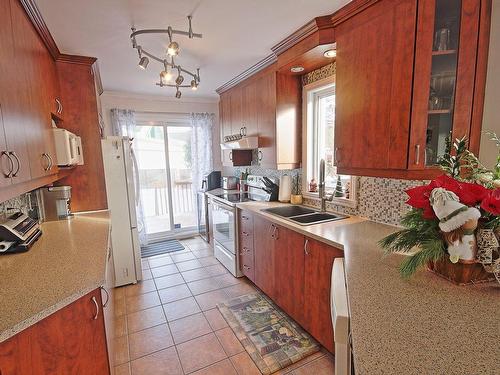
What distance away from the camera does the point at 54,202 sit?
93.7 inches

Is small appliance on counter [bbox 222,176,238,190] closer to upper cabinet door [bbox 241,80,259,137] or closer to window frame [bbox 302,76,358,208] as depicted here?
upper cabinet door [bbox 241,80,259,137]

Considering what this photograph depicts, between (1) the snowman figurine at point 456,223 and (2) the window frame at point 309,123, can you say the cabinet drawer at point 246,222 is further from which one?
(1) the snowman figurine at point 456,223

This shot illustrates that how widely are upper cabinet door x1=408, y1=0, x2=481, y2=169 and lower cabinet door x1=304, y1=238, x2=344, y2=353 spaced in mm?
779

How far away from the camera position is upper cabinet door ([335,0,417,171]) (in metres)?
1.47

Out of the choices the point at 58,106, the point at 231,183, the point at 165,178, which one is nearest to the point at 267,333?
the point at 231,183

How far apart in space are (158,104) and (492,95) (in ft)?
13.2

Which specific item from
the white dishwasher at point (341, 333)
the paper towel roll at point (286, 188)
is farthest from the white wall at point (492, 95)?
the paper towel roll at point (286, 188)

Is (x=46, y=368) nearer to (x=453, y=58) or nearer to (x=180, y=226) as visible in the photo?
(x=453, y=58)

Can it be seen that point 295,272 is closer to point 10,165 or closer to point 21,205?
point 10,165

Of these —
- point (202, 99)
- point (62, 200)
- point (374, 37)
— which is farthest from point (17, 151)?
point (202, 99)

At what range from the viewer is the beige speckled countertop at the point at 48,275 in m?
1.00

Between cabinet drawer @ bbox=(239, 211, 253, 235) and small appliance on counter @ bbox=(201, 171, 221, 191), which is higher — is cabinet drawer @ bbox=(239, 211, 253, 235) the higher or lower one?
the lower one

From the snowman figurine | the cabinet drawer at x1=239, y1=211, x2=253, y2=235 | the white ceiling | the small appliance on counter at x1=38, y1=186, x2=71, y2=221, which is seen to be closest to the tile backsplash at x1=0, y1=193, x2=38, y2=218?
the small appliance on counter at x1=38, y1=186, x2=71, y2=221

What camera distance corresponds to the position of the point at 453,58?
1.36 meters
